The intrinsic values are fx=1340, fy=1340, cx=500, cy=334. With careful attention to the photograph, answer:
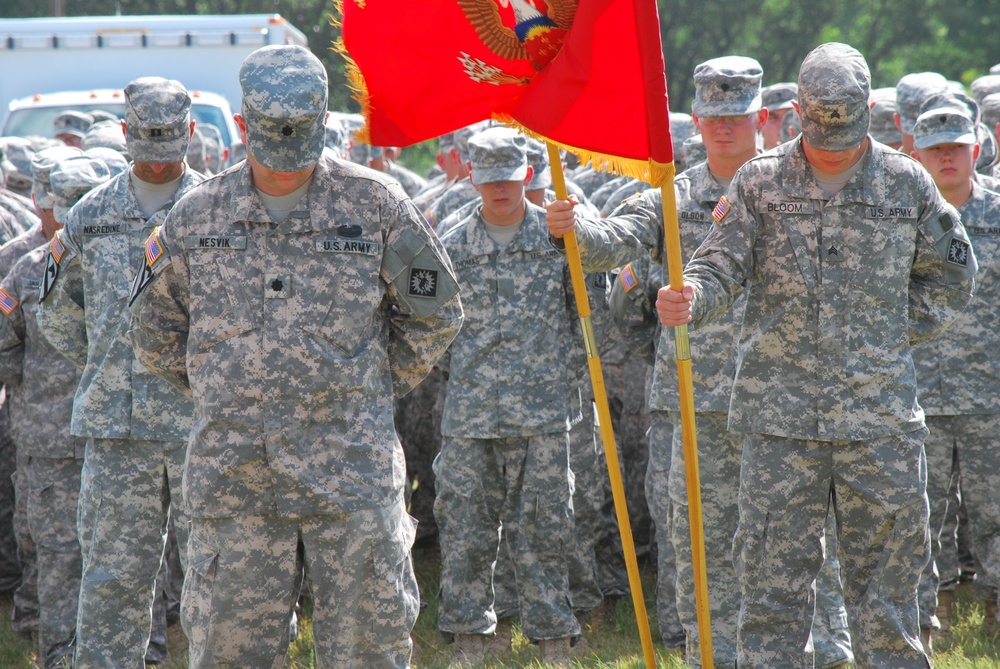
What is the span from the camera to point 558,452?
7.01 metres

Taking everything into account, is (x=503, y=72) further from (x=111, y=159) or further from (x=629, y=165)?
(x=111, y=159)

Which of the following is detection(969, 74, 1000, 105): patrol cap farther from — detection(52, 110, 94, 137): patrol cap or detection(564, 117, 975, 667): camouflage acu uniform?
detection(52, 110, 94, 137): patrol cap

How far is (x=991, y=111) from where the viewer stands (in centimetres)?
967

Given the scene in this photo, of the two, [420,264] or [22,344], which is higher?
Result: [420,264]

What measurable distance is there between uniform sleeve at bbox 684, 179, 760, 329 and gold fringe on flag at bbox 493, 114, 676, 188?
45 centimetres

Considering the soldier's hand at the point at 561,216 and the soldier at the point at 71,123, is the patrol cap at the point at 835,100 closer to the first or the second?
the soldier's hand at the point at 561,216

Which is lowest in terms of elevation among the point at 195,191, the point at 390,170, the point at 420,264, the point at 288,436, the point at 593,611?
the point at 593,611

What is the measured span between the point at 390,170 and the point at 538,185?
5750 millimetres

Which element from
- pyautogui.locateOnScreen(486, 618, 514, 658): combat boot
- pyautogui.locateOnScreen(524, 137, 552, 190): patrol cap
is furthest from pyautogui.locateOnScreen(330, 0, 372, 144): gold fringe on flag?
pyautogui.locateOnScreen(486, 618, 514, 658): combat boot

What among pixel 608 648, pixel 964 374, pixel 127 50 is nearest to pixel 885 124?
pixel 964 374

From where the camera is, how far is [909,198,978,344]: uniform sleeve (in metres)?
5.12

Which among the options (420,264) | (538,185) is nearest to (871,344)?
(420,264)

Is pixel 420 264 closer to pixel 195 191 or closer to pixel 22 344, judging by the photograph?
pixel 195 191

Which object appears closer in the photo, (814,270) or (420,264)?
(420,264)
